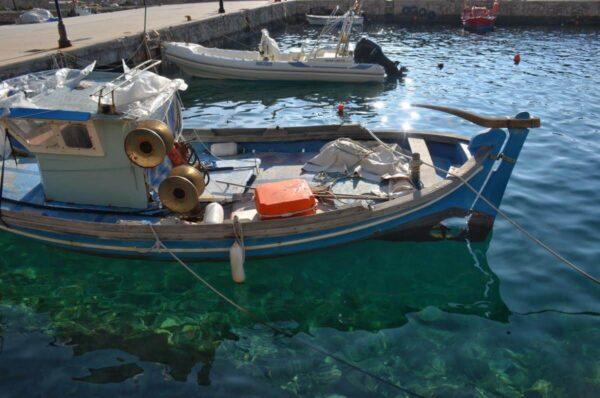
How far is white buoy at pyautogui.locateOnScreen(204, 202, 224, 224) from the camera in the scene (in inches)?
372

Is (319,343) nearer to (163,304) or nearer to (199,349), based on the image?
(199,349)

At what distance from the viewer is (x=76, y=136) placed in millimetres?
9586

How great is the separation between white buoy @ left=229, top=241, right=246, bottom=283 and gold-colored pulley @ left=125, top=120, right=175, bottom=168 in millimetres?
2101

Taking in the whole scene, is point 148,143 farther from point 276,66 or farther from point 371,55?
point 371,55

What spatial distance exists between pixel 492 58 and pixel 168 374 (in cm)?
2886

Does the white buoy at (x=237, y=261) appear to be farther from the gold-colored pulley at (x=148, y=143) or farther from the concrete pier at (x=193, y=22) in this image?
the concrete pier at (x=193, y=22)

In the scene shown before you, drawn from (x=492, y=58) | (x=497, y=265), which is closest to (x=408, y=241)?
(x=497, y=265)

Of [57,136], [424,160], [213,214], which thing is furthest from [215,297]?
[424,160]

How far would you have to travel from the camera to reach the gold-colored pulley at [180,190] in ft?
30.0

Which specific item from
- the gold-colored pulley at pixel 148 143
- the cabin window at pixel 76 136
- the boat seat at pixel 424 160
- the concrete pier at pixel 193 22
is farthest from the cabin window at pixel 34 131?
the concrete pier at pixel 193 22

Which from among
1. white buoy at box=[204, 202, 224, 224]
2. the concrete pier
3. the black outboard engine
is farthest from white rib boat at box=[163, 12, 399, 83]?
white buoy at box=[204, 202, 224, 224]

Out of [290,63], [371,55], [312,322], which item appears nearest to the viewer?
[312,322]

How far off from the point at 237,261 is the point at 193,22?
26.8 meters

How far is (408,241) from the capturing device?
34.2 feet
